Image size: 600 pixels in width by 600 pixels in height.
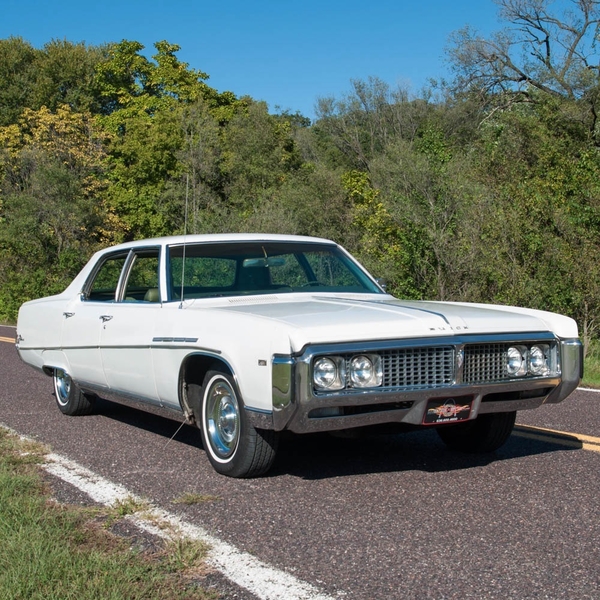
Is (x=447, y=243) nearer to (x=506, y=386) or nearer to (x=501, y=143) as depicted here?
(x=506, y=386)

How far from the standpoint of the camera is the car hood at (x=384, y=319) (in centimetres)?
504

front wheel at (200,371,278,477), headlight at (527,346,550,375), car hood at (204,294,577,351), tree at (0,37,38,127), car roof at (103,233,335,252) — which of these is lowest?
front wheel at (200,371,278,477)

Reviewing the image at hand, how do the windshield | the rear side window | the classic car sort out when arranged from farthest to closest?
1. the rear side window
2. the windshield
3. the classic car

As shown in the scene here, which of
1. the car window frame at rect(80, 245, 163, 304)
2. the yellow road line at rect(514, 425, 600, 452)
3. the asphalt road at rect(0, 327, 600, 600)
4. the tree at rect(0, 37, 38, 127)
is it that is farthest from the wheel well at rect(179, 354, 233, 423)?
the tree at rect(0, 37, 38, 127)

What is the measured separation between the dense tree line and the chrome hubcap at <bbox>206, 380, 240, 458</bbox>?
210cm

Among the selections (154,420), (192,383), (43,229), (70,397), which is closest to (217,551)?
(192,383)

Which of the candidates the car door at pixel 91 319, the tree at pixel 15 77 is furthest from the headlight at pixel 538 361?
the tree at pixel 15 77

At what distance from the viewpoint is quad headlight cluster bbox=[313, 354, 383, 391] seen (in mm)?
4980

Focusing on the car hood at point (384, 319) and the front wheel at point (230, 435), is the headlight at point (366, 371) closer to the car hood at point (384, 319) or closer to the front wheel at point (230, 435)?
the car hood at point (384, 319)

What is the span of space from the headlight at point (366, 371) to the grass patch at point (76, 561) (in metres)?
1.39

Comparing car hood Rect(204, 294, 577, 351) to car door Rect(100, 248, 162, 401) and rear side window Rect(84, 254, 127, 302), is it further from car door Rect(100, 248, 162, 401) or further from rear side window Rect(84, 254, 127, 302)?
rear side window Rect(84, 254, 127, 302)

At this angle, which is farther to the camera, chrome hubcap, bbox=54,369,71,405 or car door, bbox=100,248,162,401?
chrome hubcap, bbox=54,369,71,405

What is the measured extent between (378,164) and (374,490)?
4275cm

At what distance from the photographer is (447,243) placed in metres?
15.8
